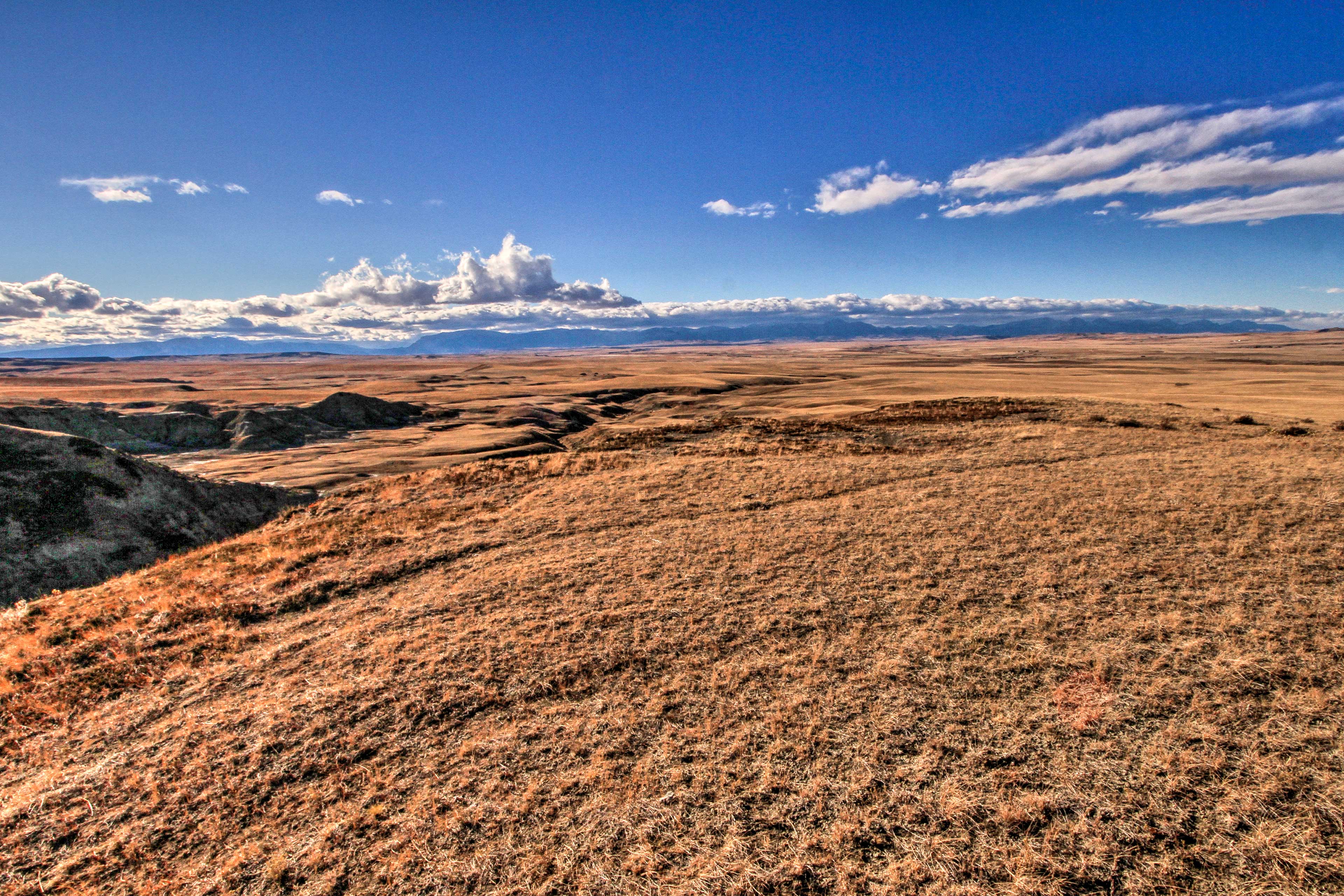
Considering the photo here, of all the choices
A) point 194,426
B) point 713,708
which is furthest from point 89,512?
point 194,426

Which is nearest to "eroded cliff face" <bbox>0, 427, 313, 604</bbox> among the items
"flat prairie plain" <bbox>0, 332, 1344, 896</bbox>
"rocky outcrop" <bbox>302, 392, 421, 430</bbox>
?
"flat prairie plain" <bbox>0, 332, 1344, 896</bbox>

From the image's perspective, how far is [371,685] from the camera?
34.2ft

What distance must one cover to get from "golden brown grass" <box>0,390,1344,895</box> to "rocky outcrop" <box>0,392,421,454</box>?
1153 inches

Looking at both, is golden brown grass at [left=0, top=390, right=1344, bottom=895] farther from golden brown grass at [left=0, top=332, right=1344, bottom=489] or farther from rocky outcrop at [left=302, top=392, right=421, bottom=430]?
rocky outcrop at [left=302, top=392, right=421, bottom=430]

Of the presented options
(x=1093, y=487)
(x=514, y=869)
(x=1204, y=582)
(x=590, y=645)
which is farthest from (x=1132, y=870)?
(x=1093, y=487)

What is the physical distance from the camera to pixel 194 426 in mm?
45094

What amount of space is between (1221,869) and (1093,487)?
689 inches

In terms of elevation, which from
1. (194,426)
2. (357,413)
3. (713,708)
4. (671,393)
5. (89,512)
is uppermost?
(671,393)

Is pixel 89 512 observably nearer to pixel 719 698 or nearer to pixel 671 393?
pixel 719 698

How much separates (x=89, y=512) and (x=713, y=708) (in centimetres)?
2502

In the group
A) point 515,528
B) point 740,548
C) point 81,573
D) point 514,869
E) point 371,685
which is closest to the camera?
point 514,869

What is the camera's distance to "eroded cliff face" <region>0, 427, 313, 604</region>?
57.4ft

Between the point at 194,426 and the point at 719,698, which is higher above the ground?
the point at 194,426

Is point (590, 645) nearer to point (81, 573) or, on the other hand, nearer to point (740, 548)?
point (740, 548)
